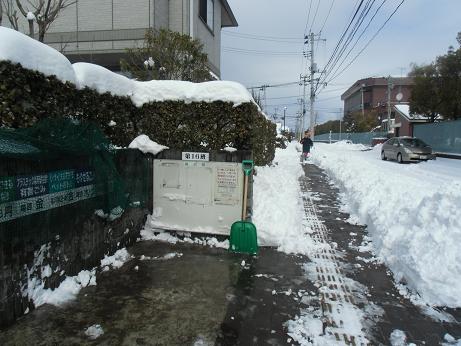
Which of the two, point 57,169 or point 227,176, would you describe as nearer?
point 57,169

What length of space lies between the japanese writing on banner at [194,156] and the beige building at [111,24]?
11.2 meters

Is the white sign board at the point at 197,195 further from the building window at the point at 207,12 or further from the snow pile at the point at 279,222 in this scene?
the building window at the point at 207,12

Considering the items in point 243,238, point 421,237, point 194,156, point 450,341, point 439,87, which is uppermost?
point 439,87

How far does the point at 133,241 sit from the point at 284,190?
5.54 metres

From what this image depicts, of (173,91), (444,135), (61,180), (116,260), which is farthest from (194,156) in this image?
(444,135)

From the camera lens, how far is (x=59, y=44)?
1731 centimetres

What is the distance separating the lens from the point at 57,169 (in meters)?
4.48

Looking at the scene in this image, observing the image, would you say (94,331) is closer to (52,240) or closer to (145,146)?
(52,240)

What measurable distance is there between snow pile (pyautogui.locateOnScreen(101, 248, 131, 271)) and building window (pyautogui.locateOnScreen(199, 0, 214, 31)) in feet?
53.4

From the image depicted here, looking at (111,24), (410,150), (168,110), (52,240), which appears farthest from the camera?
(410,150)

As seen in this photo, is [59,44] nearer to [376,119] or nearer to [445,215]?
[445,215]

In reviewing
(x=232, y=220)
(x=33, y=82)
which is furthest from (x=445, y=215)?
(x=33, y=82)

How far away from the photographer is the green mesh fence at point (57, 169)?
374 centimetres

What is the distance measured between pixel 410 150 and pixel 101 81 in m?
20.9
